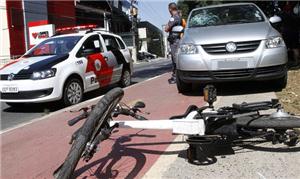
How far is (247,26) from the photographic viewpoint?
7598 millimetres

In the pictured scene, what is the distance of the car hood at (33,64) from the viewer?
916 centimetres

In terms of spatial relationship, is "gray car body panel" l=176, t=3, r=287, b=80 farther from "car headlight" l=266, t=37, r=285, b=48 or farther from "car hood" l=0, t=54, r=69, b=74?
"car hood" l=0, t=54, r=69, b=74

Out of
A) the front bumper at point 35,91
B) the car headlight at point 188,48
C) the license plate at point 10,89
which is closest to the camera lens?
the car headlight at point 188,48

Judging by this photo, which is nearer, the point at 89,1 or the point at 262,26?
the point at 262,26

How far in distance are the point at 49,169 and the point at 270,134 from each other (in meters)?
2.20

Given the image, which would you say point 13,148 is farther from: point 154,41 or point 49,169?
point 154,41

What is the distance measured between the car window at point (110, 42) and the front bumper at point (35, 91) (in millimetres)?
2619

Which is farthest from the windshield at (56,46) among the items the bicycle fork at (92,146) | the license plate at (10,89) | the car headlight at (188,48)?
the bicycle fork at (92,146)

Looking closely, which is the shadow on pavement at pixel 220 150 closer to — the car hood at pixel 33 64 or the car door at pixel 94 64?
the car hood at pixel 33 64

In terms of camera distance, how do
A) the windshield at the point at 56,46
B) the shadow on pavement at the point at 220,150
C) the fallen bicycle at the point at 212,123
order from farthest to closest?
1. the windshield at the point at 56,46
2. the shadow on pavement at the point at 220,150
3. the fallen bicycle at the point at 212,123

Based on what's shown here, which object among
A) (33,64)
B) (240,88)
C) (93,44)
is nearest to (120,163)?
(240,88)

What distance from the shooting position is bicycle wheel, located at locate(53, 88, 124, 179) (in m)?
3.04

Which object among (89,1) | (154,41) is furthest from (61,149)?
(154,41)

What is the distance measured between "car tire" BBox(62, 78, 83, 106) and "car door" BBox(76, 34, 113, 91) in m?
0.31
